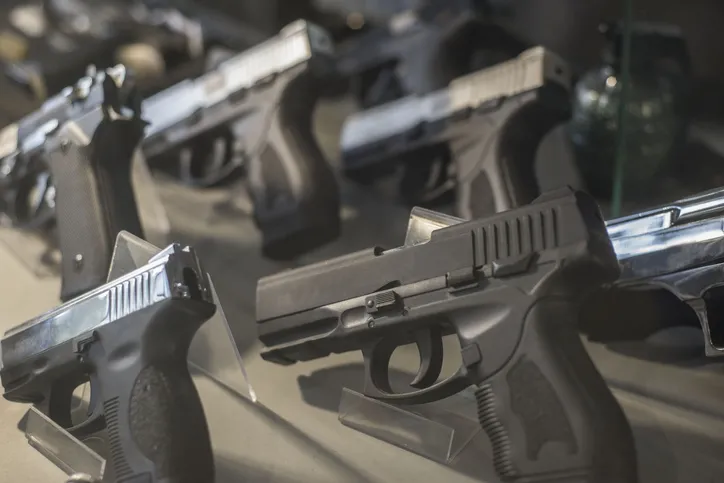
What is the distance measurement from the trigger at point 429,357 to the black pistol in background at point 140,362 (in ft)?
0.93

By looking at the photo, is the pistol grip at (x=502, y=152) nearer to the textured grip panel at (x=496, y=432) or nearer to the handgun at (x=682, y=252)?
the handgun at (x=682, y=252)

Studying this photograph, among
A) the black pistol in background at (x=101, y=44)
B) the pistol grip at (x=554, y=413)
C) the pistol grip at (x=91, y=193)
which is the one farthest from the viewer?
the black pistol in background at (x=101, y=44)

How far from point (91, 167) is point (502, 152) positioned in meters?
0.75

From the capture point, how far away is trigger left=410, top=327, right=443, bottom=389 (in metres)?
0.93

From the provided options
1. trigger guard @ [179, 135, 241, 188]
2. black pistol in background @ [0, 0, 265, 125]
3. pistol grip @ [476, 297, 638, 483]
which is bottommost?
pistol grip @ [476, 297, 638, 483]

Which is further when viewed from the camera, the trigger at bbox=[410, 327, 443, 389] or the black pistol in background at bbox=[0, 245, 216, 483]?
the trigger at bbox=[410, 327, 443, 389]

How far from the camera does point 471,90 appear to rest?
139cm

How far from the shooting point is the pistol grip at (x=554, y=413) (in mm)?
769

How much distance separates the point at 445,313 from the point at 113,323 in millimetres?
430

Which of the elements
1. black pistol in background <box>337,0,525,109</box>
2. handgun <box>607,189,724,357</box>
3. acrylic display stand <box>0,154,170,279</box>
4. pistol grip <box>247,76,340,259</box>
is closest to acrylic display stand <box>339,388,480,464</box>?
handgun <box>607,189,724,357</box>

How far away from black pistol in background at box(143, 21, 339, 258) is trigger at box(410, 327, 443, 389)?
1.56 ft

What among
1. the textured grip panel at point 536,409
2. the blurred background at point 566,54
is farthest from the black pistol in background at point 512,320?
the blurred background at point 566,54

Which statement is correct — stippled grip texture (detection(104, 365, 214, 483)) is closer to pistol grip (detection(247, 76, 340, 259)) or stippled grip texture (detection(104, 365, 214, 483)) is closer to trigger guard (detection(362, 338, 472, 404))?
trigger guard (detection(362, 338, 472, 404))

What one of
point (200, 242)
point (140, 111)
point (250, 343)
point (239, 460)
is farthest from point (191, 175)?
point (239, 460)
